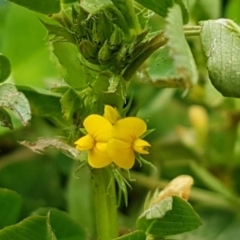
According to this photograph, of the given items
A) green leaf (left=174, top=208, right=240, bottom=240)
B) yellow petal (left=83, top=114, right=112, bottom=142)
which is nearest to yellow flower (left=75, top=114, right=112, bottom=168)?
yellow petal (left=83, top=114, right=112, bottom=142)

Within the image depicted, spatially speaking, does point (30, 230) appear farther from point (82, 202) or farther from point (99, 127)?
point (82, 202)

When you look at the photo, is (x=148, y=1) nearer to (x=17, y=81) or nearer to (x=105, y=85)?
(x=105, y=85)

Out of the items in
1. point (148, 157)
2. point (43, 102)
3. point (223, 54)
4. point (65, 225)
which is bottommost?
point (148, 157)

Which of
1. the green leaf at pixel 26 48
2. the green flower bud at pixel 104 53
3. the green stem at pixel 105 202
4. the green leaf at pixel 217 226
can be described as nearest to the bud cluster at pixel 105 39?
the green flower bud at pixel 104 53

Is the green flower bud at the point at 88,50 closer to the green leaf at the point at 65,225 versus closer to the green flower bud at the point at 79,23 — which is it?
the green flower bud at the point at 79,23

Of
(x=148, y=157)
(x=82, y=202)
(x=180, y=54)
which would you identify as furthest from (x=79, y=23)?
(x=148, y=157)
